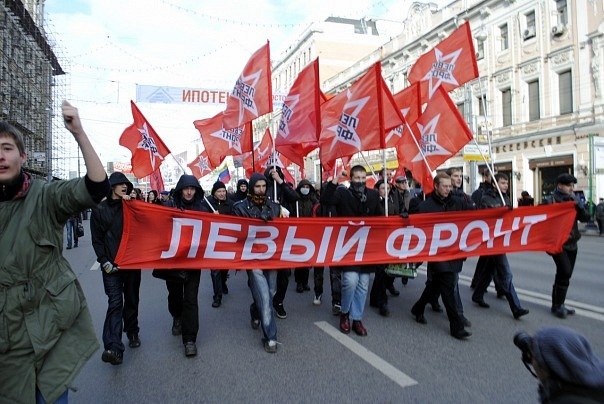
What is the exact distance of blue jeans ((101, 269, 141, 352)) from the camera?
4621 millimetres

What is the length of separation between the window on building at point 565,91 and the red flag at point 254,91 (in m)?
22.6

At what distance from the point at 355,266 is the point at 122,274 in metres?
2.49

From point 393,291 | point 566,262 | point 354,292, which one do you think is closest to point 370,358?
point 354,292

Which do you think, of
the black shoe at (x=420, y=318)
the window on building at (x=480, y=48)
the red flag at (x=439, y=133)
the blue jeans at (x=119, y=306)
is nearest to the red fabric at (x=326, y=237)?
the blue jeans at (x=119, y=306)

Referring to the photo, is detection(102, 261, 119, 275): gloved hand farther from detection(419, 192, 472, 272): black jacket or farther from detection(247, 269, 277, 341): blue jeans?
detection(419, 192, 472, 272): black jacket

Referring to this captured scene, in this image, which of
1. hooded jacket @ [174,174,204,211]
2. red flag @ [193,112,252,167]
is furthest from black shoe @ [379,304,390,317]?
red flag @ [193,112,252,167]

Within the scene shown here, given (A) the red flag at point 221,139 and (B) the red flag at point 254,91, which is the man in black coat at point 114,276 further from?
(A) the red flag at point 221,139

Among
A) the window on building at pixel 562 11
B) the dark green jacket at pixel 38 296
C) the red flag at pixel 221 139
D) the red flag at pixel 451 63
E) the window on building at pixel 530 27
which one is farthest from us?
the window on building at pixel 530 27

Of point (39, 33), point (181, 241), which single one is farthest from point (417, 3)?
point (181, 241)

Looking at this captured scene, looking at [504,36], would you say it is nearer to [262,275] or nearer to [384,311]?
[384,311]

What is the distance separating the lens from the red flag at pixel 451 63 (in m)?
7.88

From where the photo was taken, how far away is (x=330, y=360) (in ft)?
14.8

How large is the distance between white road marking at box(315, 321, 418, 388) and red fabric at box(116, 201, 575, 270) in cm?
80

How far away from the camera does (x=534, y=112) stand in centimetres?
2702
